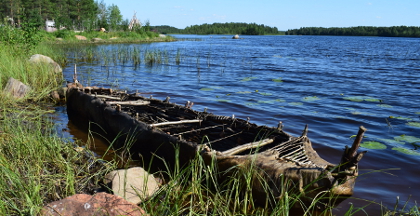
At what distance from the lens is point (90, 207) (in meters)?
3.17

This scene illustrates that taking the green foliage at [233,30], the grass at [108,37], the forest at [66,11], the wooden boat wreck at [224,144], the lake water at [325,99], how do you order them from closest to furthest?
1. the wooden boat wreck at [224,144]
2. the lake water at [325,99]
3. the grass at [108,37]
4. the forest at [66,11]
5. the green foliage at [233,30]

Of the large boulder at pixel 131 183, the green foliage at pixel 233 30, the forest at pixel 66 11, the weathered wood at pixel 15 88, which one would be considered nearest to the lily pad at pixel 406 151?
the large boulder at pixel 131 183

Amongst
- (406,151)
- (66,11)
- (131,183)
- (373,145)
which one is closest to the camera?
(131,183)

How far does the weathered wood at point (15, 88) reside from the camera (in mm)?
8180

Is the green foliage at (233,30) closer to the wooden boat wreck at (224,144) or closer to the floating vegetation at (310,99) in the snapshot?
the floating vegetation at (310,99)

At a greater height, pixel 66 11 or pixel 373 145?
pixel 66 11

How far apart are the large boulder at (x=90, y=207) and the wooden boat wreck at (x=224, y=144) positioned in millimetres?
740

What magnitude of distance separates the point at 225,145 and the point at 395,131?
5308 mm

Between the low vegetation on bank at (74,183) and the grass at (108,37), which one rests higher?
the grass at (108,37)

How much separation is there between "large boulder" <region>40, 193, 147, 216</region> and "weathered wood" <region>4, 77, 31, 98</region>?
238 inches

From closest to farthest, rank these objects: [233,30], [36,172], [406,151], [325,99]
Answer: [36,172]
[406,151]
[325,99]
[233,30]

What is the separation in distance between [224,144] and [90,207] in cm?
300

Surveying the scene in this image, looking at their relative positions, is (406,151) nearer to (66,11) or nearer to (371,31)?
(66,11)

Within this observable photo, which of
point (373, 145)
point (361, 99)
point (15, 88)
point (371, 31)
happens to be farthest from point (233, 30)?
point (373, 145)
